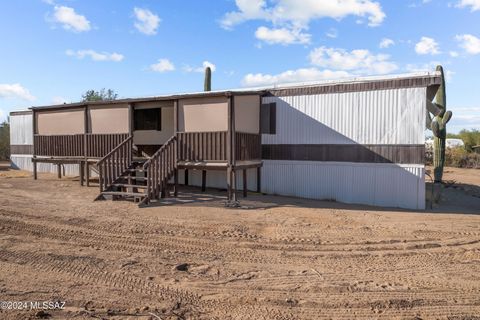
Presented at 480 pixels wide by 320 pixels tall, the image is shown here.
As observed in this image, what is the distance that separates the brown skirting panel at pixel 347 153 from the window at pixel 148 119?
4.98 metres

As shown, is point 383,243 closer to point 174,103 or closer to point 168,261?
point 168,261

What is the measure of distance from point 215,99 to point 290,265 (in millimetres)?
7521

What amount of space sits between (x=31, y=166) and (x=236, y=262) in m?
21.2

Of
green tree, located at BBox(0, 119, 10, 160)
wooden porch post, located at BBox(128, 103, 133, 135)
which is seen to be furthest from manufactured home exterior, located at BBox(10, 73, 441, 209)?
green tree, located at BBox(0, 119, 10, 160)

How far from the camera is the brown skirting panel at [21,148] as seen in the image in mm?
22920

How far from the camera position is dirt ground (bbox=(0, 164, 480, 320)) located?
4.36 meters

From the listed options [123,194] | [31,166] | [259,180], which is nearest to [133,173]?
[123,194]

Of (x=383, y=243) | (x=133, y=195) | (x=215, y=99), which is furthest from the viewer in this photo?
(x=215, y=99)

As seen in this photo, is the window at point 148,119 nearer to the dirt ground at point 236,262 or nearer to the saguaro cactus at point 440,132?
the dirt ground at point 236,262

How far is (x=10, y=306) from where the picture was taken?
4.18m

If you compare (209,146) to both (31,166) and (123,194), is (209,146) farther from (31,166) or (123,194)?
(31,166)

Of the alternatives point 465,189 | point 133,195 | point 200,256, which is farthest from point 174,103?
point 465,189

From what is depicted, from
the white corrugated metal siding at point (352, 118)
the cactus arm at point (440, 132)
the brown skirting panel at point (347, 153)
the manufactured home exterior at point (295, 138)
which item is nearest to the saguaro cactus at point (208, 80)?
the manufactured home exterior at point (295, 138)

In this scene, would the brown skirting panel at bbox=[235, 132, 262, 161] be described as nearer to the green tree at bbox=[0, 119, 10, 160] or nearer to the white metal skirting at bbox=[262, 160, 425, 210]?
the white metal skirting at bbox=[262, 160, 425, 210]
